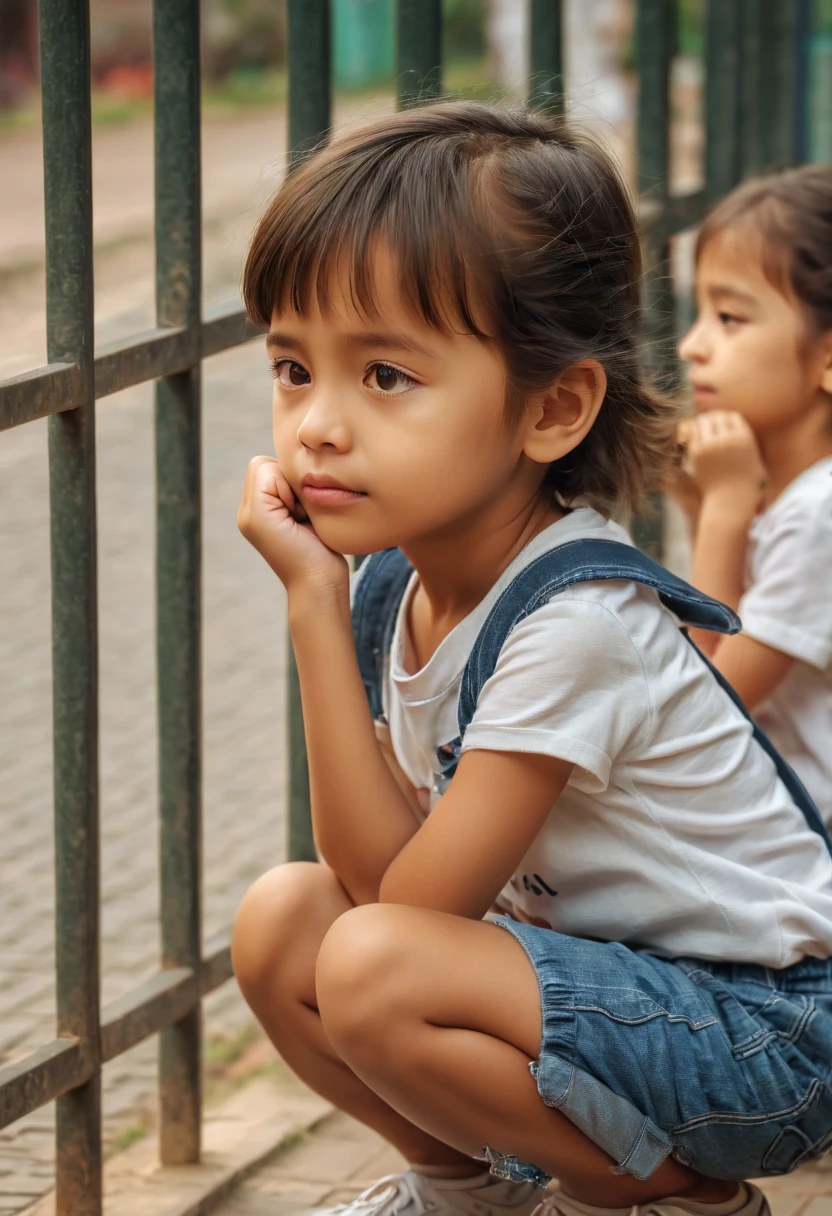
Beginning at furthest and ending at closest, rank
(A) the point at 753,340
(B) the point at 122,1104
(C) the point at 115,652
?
1. (C) the point at 115,652
2. (B) the point at 122,1104
3. (A) the point at 753,340

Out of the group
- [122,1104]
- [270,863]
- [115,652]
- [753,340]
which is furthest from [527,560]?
[115,652]

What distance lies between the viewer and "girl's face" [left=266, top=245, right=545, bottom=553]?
1.77 m

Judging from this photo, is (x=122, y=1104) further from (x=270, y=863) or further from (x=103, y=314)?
(x=103, y=314)

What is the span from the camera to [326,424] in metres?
1.78

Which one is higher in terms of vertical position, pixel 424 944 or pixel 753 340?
pixel 753 340

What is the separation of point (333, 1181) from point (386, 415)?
113 centimetres

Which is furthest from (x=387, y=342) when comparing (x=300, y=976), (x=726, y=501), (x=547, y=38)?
(x=547, y=38)

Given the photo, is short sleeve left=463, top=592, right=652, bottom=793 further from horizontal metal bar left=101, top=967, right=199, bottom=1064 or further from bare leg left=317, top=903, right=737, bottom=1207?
horizontal metal bar left=101, top=967, right=199, bottom=1064

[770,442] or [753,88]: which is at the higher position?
[753,88]

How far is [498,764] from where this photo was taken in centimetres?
179

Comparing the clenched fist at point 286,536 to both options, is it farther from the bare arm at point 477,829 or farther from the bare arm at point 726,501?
the bare arm at point 726,501

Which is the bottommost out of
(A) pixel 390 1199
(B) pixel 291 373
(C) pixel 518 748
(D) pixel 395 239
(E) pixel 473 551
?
(A) pixel 390 1199

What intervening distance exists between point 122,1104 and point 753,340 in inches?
60.2

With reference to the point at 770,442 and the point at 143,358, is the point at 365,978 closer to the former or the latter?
the point at 143,358
